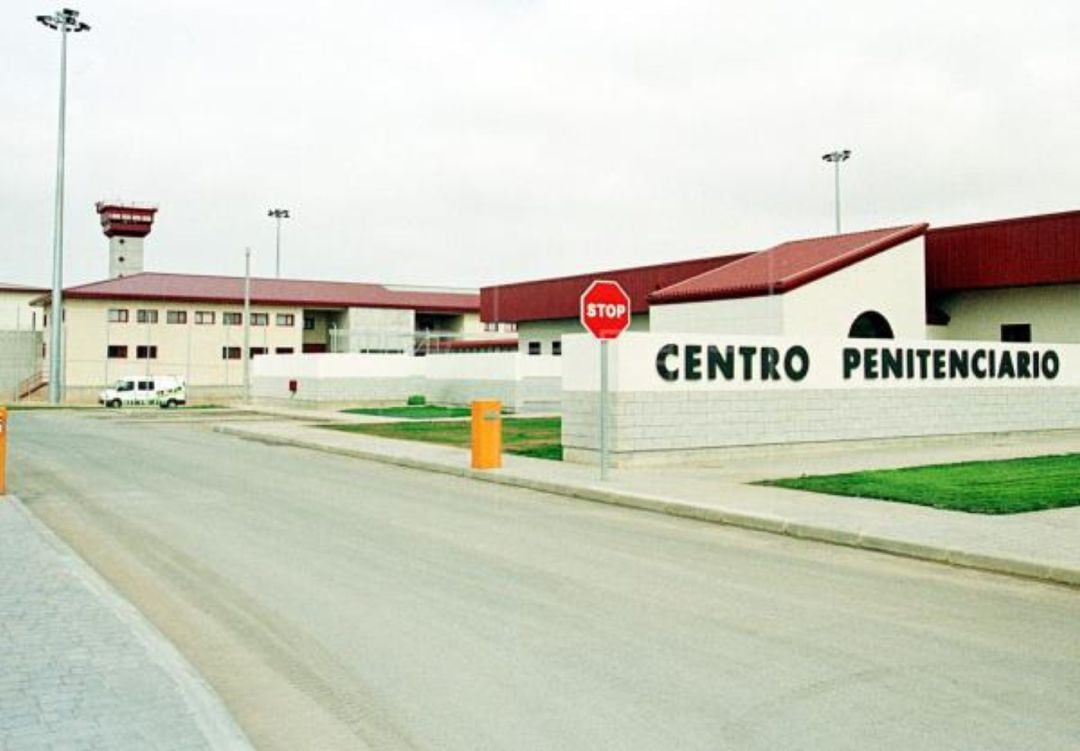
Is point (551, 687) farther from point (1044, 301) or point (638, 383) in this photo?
point (1044, 301)

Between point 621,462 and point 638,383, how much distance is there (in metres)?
1.47

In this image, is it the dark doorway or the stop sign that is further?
the dark doorway

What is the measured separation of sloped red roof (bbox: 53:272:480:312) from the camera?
205 feet

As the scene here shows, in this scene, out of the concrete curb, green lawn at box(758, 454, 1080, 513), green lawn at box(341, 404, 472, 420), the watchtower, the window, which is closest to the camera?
the concrete curb

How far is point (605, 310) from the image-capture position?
51.3ft

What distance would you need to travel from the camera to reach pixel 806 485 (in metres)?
14.7

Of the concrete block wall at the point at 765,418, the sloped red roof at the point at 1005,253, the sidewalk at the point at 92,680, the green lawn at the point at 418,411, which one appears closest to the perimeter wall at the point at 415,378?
the green lawn at the point at 418,411

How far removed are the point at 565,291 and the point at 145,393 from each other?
76.0 ft

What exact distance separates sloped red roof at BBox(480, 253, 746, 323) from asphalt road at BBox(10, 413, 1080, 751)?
24.8 meters

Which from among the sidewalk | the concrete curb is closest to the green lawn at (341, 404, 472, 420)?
the concrete curb

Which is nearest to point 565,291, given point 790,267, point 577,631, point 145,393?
point 790,267

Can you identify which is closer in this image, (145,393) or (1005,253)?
(1005,253)

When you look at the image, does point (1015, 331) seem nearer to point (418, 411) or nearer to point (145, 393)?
point (418, 411)

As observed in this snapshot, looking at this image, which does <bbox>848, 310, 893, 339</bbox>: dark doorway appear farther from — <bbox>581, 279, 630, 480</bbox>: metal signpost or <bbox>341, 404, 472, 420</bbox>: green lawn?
<bbox>581, 279, 630, 480</bbox>: metal signpost
